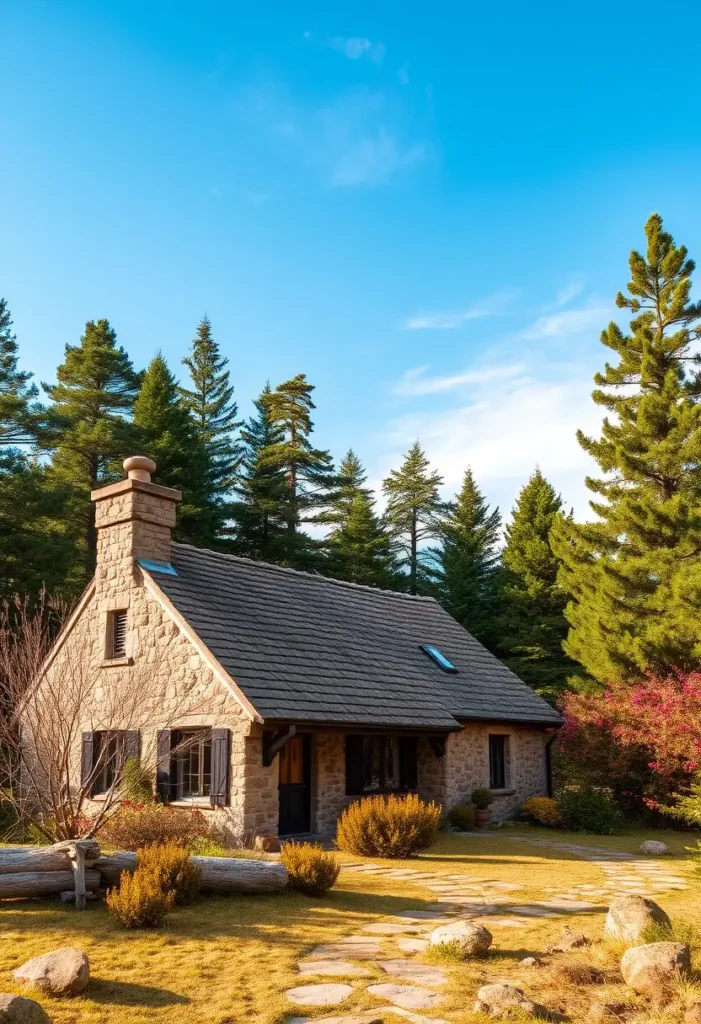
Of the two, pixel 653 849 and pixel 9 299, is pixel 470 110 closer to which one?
pixel 653 849

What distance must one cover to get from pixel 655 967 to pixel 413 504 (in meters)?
38.9

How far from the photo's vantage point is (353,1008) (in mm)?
5594

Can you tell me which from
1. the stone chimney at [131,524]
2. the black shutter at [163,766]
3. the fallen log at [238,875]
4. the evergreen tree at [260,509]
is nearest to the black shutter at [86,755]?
the black shutter at [163,766]

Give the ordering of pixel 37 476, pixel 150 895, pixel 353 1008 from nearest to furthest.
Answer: pixel 353 1008, pixel 150 895, pixel 37 476

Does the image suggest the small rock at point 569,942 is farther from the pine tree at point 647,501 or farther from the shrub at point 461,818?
the pine tree at point 647,501

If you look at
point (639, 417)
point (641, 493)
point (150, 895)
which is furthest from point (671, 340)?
point (150, 895)

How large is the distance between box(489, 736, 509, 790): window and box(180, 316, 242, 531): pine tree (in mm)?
20188

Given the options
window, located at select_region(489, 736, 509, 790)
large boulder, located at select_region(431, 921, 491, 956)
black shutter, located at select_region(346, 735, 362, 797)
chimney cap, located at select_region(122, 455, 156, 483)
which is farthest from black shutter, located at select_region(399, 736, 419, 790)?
large boulder, located at select_region(431, 921, 491, 956)

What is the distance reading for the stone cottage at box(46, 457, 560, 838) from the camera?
13.4 m

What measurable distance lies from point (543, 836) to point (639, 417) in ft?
41.3

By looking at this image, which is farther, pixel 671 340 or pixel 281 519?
pixel 281 519

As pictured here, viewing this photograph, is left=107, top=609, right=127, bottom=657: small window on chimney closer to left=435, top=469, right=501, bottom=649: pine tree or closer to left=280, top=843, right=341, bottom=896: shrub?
left=280, top=843, right=341, bottom=896: shrub

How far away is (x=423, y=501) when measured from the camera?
147 ft

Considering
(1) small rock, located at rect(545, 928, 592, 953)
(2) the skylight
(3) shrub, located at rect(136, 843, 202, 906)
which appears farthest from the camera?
(2) the skylight
